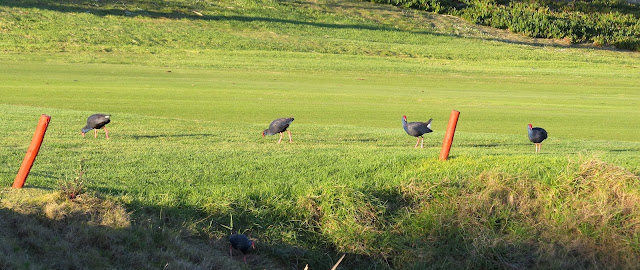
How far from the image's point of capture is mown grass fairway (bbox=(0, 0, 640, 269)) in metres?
7.48

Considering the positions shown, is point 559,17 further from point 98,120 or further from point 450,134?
point 98,120

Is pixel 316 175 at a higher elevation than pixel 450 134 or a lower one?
lower

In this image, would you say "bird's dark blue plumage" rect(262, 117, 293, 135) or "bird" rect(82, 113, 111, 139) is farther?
"bird's dark blue plumage" rect(262, 117, 293, 135)

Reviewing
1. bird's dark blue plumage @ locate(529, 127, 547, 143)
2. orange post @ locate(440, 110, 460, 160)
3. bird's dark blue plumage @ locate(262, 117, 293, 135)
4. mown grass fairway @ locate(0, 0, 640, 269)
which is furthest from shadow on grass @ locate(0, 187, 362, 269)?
bird's dark blue plumage @ locate(529, 127, 547, 143)

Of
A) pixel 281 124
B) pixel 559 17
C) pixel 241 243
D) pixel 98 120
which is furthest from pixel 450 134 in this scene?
pixel 559 17

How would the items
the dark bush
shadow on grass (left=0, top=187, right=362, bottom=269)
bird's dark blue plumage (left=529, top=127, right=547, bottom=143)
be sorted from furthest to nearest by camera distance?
the dark bush
bird's dark blue plumage (left=529, top=127, right=547, bottom=143)
shadow on grass (left=0, top=187, right=362, bottom=269)

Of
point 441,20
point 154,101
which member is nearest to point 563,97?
point 154,101

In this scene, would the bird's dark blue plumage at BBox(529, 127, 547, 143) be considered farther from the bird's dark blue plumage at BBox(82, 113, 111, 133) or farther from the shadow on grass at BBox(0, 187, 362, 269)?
the bird's dark blue plumage at BBox(82, 113, 111, 133)

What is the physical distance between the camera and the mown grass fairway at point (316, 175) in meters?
7.48

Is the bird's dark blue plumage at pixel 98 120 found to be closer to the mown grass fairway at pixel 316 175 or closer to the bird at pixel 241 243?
the mown grass fairway at pixel 316 175

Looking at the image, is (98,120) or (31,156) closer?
(31,156)

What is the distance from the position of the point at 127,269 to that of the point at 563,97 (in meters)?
19.1

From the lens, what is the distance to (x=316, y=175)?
31.6 ft

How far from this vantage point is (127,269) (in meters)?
6.77
